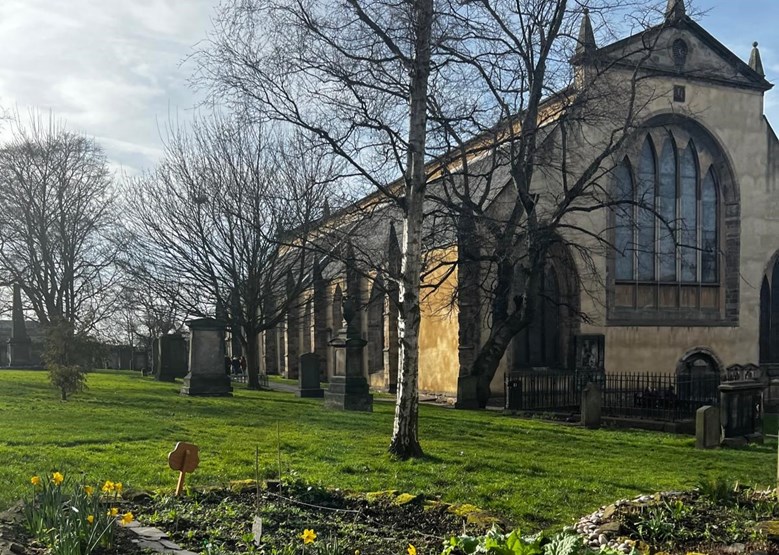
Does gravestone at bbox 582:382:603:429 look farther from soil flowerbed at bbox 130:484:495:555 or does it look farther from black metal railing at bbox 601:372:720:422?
→ soil flowerbed at bbox 130:484:495:555

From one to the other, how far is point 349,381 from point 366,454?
6.97 meters

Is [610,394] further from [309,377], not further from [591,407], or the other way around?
[309,377]

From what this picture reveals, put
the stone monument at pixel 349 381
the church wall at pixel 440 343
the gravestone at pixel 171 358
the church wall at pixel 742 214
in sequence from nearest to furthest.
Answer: the stone monument at pixel 349 381 < the church wall at pixel 440 343 < the gravestone at pixel 171 358 < the church wall at pixel 742 214

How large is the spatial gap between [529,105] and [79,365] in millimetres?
11886

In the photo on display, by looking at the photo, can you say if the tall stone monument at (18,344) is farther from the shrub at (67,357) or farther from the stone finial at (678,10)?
the stone finial at (678,10)

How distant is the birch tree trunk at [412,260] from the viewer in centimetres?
951

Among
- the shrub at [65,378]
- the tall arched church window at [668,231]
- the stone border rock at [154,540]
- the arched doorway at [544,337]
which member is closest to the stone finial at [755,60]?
the tall arched church window at [668,231]

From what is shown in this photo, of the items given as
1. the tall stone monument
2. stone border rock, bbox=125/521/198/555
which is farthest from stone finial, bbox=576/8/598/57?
the tall stone monument

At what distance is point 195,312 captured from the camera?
960 inches

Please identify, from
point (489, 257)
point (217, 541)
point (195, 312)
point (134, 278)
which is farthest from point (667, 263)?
point (217, 541)

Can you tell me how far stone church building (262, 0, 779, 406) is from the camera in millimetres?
24562

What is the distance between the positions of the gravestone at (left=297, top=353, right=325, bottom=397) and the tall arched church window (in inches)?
421

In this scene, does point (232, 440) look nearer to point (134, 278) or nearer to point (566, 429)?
point (566, 429)

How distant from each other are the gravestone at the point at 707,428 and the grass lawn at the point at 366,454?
25cm
